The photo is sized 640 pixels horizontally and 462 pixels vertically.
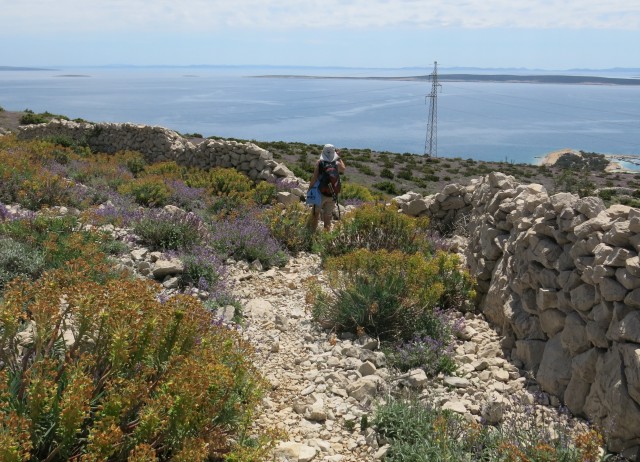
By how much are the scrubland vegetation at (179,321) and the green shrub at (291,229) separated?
0.03 meters

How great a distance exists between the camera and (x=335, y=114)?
568 ft

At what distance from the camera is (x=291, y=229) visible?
371 inches

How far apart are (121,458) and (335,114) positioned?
17481cm

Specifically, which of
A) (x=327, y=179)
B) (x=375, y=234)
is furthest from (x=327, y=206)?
(x=375, y=234)

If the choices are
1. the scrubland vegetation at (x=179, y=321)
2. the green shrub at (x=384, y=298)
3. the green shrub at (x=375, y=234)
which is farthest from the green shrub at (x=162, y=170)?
the green shrub at (x=384, y=298)

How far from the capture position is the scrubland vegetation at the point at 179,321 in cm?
287

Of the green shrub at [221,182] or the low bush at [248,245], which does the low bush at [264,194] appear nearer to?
the green shrub at [221,182]

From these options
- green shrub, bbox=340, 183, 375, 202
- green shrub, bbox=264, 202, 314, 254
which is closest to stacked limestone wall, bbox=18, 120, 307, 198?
green shrub, bbox=340, 183, 375, 202

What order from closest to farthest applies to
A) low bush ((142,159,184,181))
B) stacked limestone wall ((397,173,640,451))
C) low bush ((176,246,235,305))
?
stacked limestone wall ((397,173,640,451)) → low bush ((176,246,235,305)) → low bush ((142,159,184,181))

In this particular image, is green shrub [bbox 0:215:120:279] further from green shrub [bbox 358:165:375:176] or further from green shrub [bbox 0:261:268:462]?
green shrub [bbox 358:165:375:176]

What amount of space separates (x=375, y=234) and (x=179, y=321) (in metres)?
5.74

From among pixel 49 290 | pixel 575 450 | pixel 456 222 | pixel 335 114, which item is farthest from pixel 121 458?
pixel 335 114

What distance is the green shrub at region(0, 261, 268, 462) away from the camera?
267cm

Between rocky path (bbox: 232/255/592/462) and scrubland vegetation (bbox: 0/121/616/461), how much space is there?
224 mm
